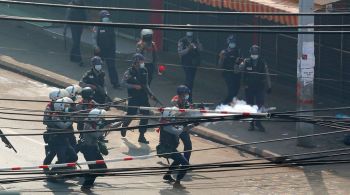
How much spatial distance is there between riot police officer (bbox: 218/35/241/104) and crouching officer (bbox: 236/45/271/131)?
82 cm

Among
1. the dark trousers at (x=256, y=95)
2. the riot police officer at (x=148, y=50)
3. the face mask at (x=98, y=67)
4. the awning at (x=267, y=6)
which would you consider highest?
the awning at (x=267, y=6)

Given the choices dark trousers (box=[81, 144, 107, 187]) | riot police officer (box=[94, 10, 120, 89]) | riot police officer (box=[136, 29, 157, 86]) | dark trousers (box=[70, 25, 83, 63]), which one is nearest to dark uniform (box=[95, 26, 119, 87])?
riot police officer (box=[94, 10, 120, 89])

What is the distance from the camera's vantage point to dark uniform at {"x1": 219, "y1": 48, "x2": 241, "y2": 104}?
2225 centimetres

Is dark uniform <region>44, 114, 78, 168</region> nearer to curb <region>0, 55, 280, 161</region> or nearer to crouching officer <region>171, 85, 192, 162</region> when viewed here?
crouching officer <region>171, 85, 192, 162</region>

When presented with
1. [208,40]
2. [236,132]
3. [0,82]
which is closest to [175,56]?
[208,40]

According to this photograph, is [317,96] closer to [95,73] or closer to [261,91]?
[261,91]

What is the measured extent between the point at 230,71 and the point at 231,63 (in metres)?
0.24

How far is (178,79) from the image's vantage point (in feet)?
82.4

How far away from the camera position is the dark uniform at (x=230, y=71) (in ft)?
73.0

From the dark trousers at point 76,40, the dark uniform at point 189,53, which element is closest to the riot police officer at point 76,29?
the dark trousers at point 76,40

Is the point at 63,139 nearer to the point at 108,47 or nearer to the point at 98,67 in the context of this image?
the point at 98,67

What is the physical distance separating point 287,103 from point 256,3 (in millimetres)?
2279

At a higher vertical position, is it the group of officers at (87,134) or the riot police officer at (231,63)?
the riot police officer at (231,63)

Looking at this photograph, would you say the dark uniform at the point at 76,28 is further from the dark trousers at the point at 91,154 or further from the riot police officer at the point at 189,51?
the dark trousers at the point at 91,154
